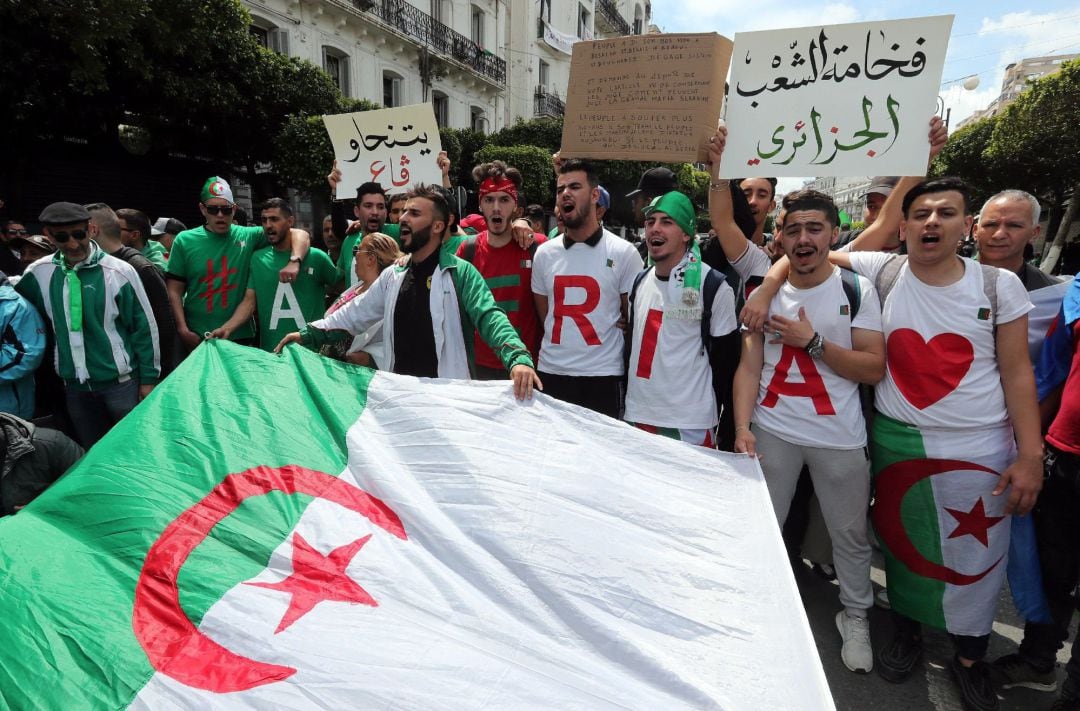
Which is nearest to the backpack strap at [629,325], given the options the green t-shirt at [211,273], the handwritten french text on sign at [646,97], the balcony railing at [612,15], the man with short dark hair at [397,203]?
the handwritten french text on sign at [646,97]

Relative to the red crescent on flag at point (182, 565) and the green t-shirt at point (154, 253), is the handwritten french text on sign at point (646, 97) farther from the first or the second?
the green t-shirt at point (154, 253)

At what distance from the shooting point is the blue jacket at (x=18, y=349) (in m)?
3.43

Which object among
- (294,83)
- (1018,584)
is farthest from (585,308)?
(294,83)

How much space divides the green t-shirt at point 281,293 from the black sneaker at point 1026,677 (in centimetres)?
429

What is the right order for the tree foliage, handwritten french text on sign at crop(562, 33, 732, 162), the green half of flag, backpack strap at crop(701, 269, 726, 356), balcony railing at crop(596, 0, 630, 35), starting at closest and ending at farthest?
the green half of flag < backpack strap at crop(701, 269, 726, 356) < handwritten french text on sign at crop(562, 33, 732, 162) < the tree foliage < balcony railing at crop(596, 0, 630, 35)

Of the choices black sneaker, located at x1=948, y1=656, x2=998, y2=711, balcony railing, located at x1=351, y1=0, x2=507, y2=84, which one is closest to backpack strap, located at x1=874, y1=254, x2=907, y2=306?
black sneaker, located at x1=948, y1=656, x2=998, y2=711

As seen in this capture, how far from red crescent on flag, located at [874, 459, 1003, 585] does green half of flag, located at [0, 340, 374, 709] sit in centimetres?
222

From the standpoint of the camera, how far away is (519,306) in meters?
3.84

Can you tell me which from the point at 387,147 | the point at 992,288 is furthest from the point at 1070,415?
the point at 387,147

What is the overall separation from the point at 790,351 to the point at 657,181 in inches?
72.5

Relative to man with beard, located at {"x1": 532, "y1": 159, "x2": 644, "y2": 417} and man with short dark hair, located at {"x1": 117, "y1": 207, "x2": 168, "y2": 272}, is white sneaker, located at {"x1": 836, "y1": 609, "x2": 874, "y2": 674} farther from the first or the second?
man with short dark hair, located at {"x1": 117, "y1": 207, "x2": 168, "y2": 272}

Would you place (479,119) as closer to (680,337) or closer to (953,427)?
(680,337)

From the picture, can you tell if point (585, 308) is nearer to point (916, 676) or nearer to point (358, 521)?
point (358, 521)

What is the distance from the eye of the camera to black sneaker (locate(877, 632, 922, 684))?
2639 millimetres
